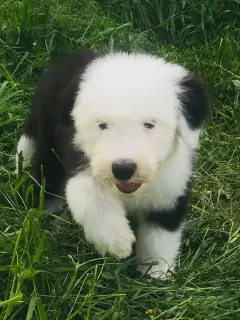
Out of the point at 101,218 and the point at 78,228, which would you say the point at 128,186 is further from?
the point at 78,228

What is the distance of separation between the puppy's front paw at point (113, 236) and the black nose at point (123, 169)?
27 cm

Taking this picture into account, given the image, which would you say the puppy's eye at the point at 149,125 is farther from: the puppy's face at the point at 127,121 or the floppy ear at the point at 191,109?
the floppy ear at the point at 191,109

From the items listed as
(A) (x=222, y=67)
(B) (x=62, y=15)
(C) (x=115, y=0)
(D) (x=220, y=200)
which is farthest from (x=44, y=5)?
(D) (x=220, y=200)

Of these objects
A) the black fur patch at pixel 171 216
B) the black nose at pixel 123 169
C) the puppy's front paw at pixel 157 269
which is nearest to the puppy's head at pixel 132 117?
the black nose at pixel 123 169

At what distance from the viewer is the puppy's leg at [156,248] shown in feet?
10.4

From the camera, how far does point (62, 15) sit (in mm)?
4844

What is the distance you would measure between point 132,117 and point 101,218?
1.41 ft

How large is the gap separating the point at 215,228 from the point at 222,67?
1.36m

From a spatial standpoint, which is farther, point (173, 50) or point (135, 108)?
point (173, 50)

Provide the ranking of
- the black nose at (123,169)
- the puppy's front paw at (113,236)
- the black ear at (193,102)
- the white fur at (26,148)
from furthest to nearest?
the white fur at (26,148) → the black ear at (193,102) → the puppy's front paw at (113,236) → the black nose at (123,169)

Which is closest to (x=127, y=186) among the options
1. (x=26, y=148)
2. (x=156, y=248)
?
(x=156, y=248)

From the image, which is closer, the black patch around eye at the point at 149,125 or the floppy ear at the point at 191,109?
the black patch around eye at the point at 149,125

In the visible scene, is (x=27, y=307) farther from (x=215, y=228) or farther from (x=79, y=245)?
(x=215, y=228)

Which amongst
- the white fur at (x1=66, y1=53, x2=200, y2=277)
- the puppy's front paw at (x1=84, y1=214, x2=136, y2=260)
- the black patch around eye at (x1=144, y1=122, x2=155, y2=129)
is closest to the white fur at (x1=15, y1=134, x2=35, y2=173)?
→ the white fur at (x1=66, y1=53, x2=200, y2=277)
